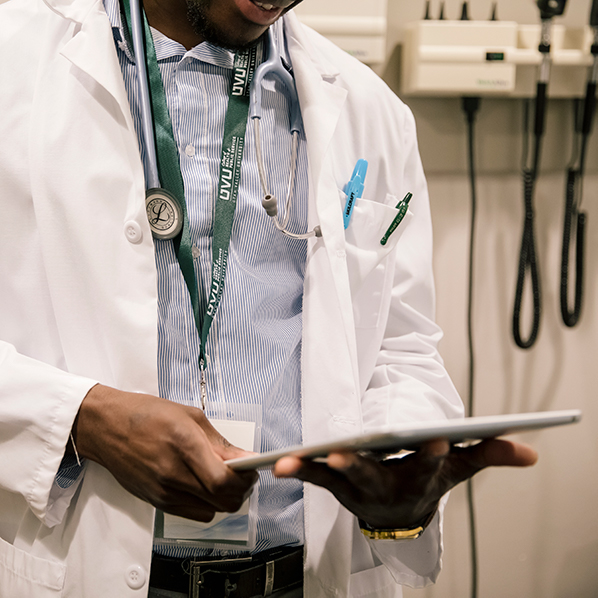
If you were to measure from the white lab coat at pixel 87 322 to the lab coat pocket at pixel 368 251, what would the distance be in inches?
2.1

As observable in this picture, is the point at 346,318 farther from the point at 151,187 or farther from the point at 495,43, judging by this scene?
the point at 495,43

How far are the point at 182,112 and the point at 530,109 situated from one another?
1.08 metres

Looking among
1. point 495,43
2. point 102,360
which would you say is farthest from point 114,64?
point 495,43

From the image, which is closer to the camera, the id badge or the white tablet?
the white tablet

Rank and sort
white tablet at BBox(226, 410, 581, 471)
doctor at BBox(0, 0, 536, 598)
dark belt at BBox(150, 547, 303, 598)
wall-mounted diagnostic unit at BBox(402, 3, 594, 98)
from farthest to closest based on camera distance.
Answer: wall-mounted diagnostic unit at BBox(402, 3, 594, 98)
dark belt at BBox(150, 547, 303, 598)
doctor at BBox(0, 0, 536, 598)
white tablet at BBox(226, 410, 581, 471)

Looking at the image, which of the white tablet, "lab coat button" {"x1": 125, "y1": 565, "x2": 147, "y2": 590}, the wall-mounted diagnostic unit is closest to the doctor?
"lab coat button" {"x1": 125, "y1": 565, "x2": 147, "y2": 590}

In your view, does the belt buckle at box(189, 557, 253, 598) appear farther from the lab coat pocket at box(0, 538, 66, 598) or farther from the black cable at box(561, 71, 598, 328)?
the black cable at box(561, 71, 598, 328)

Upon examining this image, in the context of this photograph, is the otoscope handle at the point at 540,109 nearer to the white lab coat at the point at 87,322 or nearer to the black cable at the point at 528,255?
the black cable at the point at 528,255

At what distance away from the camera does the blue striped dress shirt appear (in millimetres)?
878

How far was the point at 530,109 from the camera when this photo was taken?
1.62 m

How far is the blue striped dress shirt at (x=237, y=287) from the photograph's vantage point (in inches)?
34.6

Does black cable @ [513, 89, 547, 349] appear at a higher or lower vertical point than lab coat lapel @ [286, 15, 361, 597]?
higher

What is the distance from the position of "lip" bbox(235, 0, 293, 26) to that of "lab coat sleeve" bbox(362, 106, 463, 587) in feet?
1.17

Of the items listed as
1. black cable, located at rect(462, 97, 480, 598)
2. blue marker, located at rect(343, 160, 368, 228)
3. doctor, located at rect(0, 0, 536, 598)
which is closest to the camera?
doctor, located at rect(0, 0, 536, 598)
